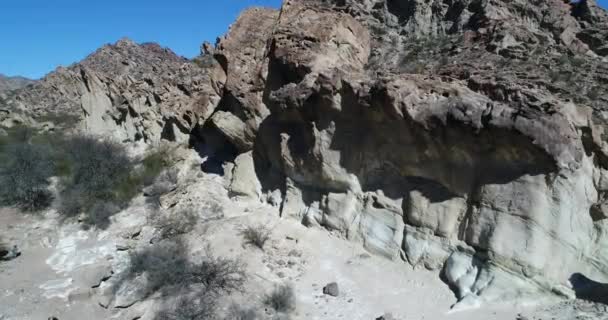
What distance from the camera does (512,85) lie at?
21.7ft

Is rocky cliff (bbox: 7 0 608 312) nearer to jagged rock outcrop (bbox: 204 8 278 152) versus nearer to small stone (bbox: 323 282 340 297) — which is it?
jagged rock outcrop (bbox: 204 8 278 152)

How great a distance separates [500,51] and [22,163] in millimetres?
15095

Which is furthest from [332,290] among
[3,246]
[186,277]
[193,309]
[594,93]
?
[3,246]

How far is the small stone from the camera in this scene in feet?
21.9

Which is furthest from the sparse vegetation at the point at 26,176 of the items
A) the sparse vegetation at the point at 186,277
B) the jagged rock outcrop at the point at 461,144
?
the jagged rock outcrop at the point at 461,144

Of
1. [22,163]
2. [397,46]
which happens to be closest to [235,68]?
[397,46]

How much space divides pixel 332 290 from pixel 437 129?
3.26 m

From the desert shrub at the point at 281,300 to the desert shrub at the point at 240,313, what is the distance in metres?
0.31

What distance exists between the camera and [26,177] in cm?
1254

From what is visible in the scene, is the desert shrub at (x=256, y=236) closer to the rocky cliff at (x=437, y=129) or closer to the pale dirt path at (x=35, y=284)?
the rocky cliff at (x=437, y=129)

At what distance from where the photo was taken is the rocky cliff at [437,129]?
5793 mm

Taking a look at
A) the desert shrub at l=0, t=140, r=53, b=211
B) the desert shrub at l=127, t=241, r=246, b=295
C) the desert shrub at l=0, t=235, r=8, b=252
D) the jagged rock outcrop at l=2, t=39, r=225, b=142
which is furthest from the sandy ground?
the jagged rock outcrop at l=2, t=39, r=225, b=142

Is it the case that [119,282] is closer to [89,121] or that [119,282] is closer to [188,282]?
[188,282]

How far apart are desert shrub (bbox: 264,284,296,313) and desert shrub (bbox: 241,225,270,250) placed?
1.39 meters
